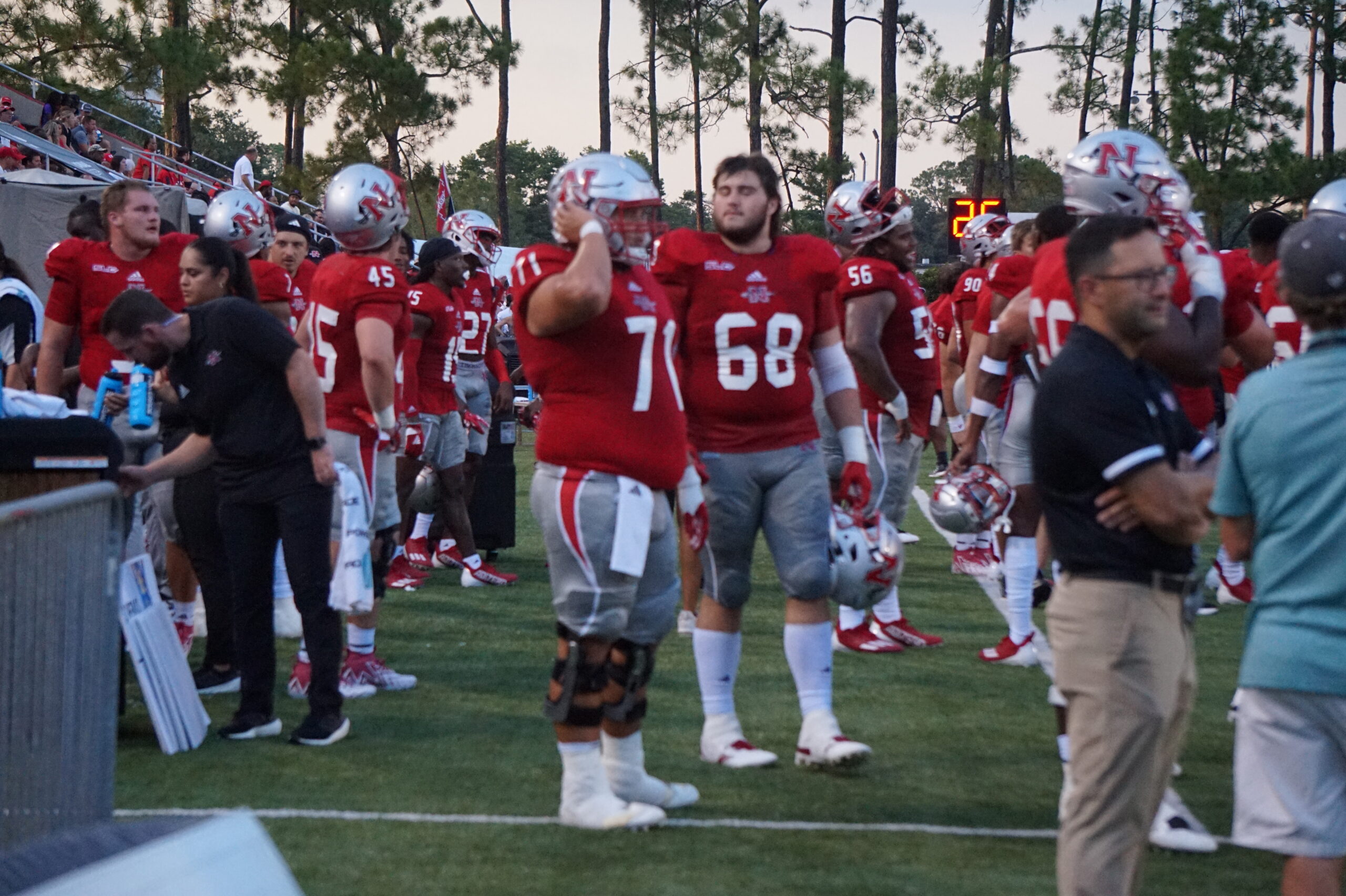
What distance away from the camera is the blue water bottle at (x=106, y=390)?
705 cm

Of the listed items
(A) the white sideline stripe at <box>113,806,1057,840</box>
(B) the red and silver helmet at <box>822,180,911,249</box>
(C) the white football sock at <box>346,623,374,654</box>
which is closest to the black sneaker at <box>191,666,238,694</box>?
(C) the white football sock at <box>346,623,374,654</box>

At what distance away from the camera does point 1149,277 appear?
11.6ft

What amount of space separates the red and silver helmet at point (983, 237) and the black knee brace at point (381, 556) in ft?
19.2

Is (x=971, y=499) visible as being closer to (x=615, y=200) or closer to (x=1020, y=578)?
(x=1020, y=578)

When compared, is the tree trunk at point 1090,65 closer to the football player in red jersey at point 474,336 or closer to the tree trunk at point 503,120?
the tree trunk at point 503,120

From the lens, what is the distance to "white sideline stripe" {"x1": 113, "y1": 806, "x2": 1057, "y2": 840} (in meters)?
5.09

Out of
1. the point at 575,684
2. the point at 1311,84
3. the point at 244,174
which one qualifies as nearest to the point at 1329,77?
the point at 1311,84

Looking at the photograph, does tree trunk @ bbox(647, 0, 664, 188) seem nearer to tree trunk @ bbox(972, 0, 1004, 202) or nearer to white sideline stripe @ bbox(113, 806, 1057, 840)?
tree trunk @ bbox(972, 0, 1004, 202)

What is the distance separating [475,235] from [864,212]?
4016mm

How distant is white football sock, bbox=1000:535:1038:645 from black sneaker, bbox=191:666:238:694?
388 cm

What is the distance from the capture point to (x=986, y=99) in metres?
38.2

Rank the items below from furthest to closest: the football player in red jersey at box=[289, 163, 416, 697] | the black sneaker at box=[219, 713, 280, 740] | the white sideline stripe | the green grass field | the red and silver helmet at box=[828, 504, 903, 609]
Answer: the football player in red jersey at box=[289, 163, 416, 697] < the black sneaker at box=[219, 713, 280, 740] < the red and silver helmet at box=[828, 504, 903, 609] < the white sideline stripe < the green grass field

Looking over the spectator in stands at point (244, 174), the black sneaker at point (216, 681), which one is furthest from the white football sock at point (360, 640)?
the spectator in stands at point (244, 174)

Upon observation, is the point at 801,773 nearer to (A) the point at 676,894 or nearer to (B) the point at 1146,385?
(A) the point at 676,894
